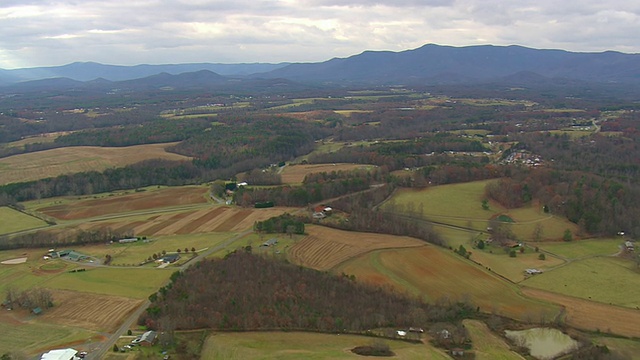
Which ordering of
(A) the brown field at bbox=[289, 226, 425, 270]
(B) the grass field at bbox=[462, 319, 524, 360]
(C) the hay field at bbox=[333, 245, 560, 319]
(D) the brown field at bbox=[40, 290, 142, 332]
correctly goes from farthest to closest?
(A) the brown field at bbox=[289, 226, 425, 270]
(C) the hay field at bbox=[333, 245, 560, 319]
(D) the brown field at bbox=[40, 290, 142, 332]
(B) the grass field at bbox=[462, 319, 524, 360]

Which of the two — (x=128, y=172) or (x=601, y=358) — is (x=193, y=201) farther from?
(x=601, y=358)

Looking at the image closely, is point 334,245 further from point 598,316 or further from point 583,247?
point 583,247

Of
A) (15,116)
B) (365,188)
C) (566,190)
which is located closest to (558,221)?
(566,190)

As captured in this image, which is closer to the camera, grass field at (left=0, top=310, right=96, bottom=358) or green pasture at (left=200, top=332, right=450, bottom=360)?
green pasture at (left=200, top=332, right=450, bottom=360)

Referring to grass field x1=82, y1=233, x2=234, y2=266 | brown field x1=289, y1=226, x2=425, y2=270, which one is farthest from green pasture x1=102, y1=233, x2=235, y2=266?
brown field x1=289, y1=226, x2=425, y2=270

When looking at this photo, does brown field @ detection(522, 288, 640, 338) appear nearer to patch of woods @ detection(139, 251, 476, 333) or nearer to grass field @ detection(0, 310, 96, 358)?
patch of woods @ detection(139, 251, 476, 333)

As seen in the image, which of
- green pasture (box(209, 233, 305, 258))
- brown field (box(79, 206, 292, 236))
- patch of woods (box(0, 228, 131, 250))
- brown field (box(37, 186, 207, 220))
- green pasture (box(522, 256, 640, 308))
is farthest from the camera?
brown field (box(37, 186, 207, 220))

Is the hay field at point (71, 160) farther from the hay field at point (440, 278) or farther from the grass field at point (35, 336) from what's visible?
the hay field at point (440, 278)
